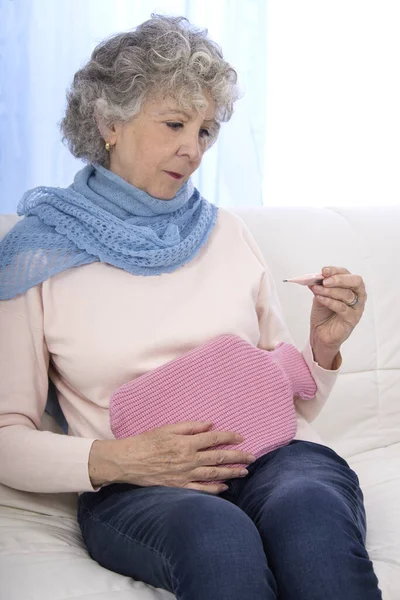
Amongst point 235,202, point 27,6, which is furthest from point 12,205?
point 235,202

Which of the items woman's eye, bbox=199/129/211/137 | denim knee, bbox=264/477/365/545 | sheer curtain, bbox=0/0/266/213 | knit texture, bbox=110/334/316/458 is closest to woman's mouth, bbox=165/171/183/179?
woman's eye, bbox=199/129/211/137

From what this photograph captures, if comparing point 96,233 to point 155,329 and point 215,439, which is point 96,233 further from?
point 215,439

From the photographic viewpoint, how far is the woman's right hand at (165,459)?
1.30 meters

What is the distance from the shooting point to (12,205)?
2.23 metres

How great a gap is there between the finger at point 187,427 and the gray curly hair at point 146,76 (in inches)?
22.1

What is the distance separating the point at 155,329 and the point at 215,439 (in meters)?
0.22

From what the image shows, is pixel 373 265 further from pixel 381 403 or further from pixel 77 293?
pixel 77 293

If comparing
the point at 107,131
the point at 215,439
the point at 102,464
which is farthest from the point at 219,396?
the point at 107,131

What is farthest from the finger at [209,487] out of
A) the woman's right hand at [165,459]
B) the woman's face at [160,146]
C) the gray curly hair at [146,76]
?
the gray curly hair at [146,76]

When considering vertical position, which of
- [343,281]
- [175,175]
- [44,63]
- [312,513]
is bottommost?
[312,513]

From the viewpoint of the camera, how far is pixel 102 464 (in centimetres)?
131

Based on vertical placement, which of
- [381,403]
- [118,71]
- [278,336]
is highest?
[118,71]

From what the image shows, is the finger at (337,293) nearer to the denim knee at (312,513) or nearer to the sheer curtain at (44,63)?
the denim knee at (312,513)

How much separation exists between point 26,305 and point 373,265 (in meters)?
0.91
